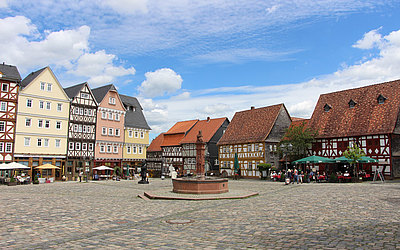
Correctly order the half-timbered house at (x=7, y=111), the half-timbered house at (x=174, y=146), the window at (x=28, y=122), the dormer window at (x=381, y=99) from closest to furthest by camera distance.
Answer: the dormer window at (x=381, y=99), the half-timbered house at (x=7, y=111), the window at (x=28, y=122), the half-timbered house at (x=174, y=146)

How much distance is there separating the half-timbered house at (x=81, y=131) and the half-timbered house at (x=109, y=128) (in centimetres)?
95

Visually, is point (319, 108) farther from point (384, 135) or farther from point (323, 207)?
point (323, 207)

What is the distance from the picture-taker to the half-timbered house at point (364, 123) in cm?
3622

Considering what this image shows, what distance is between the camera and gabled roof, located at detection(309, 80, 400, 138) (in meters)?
37.3

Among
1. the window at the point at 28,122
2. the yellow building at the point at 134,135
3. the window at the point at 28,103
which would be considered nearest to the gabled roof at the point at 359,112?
the yellow building at the point at 134,135

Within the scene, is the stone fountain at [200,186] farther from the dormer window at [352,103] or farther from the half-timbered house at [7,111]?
the half-timbered house at [7,111]

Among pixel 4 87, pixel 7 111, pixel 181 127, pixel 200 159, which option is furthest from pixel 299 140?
pixel 4 87

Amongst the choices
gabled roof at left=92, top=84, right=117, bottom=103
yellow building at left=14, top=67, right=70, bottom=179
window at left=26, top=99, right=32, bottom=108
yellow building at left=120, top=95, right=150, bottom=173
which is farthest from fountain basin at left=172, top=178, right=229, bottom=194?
gabled roof at left=92, top=84, right=117, bottom=103

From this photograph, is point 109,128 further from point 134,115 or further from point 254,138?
point 254,138

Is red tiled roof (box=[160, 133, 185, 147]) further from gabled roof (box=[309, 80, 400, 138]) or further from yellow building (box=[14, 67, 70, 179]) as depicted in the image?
gabled roof (box=[309, 80, 400, 138])

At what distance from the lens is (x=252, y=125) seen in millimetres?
51969

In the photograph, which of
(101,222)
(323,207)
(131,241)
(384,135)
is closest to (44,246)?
(131,241)

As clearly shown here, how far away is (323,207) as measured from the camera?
13852 mm

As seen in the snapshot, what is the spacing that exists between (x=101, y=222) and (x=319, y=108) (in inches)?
1602
